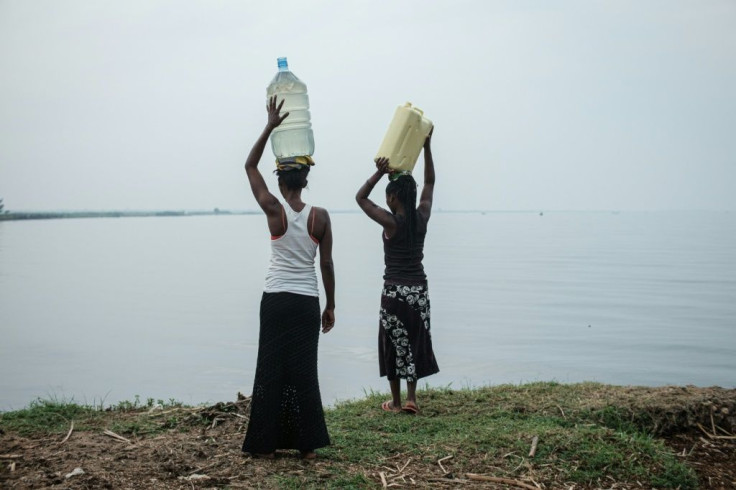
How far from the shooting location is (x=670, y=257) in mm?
33625

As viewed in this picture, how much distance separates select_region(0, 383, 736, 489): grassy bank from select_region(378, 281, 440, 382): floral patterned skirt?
1.26 feet

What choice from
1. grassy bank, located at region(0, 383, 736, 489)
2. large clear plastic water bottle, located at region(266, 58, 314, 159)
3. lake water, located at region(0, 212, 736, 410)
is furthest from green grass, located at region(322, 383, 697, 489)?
lake water, located at region(0, 212, 736, 410)

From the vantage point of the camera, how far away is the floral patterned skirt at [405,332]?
6305 mm

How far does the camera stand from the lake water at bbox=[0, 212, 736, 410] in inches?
424

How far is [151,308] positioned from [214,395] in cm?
882

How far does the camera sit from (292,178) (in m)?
5.00

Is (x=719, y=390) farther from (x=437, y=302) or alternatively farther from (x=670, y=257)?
(x=670, y=257)

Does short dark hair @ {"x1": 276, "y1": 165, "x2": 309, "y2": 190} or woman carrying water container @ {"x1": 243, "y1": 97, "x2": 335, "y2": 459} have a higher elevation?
short dark hair @ {"x1": 276, "y1": 165, "x2": 309, "y2": 190}

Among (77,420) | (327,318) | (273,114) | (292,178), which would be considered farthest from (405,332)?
(77,420)

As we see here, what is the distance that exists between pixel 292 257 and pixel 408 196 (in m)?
1.63

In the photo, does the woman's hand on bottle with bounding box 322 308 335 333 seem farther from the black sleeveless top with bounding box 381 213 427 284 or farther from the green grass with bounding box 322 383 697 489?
the black sleeveless top with bounding box 381 213 427 284

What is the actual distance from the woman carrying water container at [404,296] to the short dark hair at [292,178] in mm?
1296

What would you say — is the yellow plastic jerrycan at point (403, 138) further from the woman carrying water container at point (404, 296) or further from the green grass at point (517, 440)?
the green grass at point (517, 440)

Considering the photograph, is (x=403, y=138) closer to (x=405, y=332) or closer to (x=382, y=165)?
(x=382, y=165)
